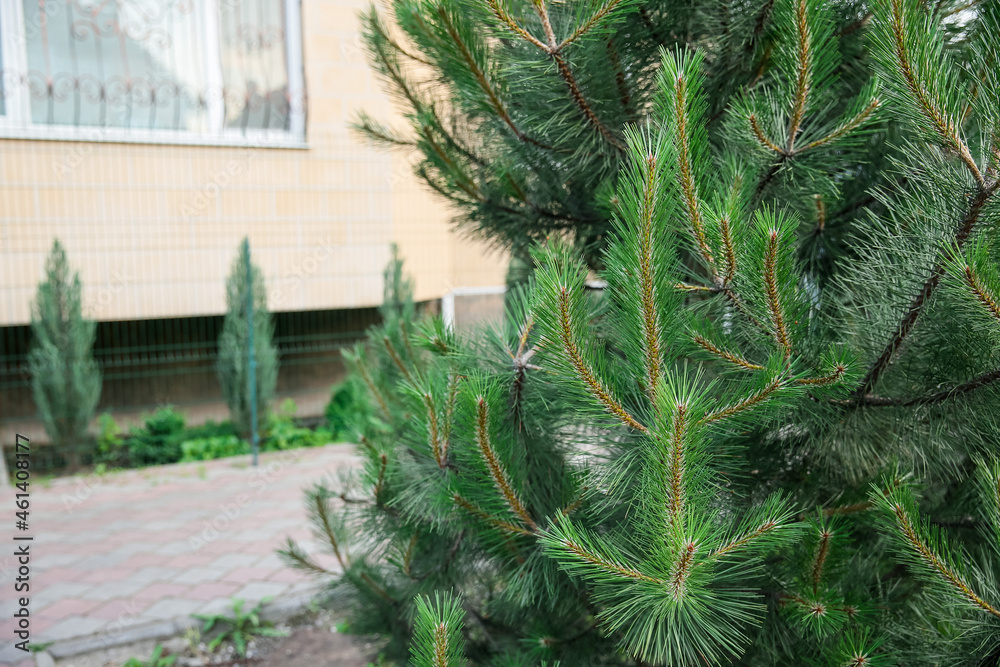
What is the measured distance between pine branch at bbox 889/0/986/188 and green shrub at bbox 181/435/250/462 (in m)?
7.37

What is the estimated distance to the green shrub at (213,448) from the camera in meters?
7.30

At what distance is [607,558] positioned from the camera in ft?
4.25

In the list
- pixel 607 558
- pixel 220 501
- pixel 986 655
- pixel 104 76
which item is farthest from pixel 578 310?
pixel 104 76

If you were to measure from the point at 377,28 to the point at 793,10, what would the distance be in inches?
51.6

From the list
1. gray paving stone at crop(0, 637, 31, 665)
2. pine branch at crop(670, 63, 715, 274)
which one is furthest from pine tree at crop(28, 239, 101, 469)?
pine branch at crop(670, 63, 715, 274)

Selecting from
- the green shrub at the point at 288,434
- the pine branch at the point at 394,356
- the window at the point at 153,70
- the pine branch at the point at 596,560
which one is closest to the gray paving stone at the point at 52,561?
the green shrub at the point at 288,434

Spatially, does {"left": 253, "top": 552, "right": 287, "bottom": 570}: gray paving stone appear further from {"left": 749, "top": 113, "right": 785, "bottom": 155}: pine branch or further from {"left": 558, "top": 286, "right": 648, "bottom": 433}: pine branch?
{"left": 749, "top": 113, "right": 785, "bottom": 155}: pine branch

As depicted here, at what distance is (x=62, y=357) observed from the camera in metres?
6.56

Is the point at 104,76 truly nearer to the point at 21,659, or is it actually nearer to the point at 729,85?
the point at 21,659

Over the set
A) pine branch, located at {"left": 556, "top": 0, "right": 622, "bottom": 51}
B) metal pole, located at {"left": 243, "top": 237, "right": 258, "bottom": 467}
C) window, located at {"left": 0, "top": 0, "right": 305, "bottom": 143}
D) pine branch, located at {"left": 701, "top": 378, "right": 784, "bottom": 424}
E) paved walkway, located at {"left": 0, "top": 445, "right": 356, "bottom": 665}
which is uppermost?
window, located at {"left": 0, "top": 0, "right": 305, "bottom": 143}

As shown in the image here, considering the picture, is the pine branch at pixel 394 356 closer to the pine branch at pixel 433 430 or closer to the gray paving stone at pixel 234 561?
the pine branch at pixel 433 430

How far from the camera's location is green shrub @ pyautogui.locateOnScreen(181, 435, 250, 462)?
7297 millimetres

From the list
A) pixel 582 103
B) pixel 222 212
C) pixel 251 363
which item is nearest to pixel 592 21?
pixel 582 103

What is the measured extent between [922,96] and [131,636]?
13.0 feet
